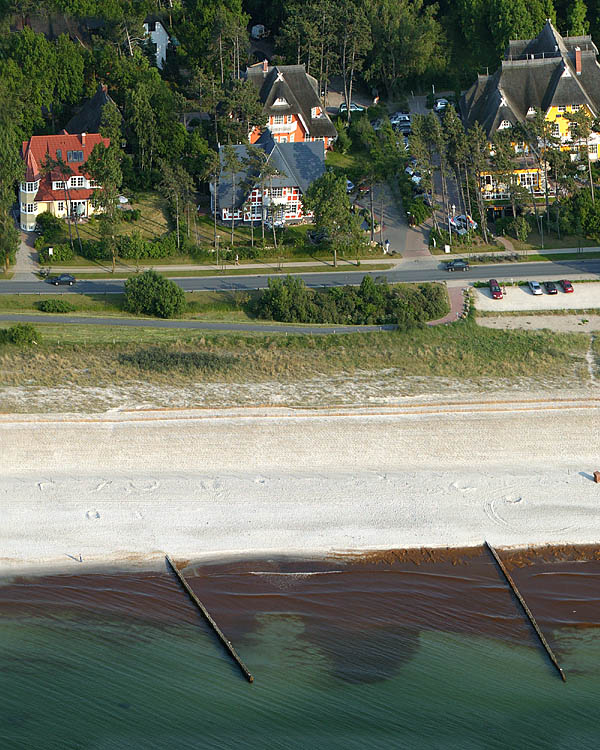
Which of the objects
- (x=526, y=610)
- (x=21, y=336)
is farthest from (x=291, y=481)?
(x=21, y=336)

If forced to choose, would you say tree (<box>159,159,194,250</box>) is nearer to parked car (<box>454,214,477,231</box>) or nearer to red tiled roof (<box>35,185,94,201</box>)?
red tiled roof (<box>35,185,94,201</box>)

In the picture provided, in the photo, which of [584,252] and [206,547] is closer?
[206,547]

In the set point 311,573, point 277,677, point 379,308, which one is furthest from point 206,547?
point 379,308

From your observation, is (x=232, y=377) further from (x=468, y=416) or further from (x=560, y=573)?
(x=560, y=573)

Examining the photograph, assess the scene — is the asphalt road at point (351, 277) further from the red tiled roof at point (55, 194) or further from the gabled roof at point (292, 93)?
the gabled roof at point (292, 93)

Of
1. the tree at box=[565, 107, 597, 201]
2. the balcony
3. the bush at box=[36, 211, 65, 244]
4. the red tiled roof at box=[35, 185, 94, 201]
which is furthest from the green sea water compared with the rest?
the balcony

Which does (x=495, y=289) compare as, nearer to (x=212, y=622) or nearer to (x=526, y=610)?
(x=526, y=610)
